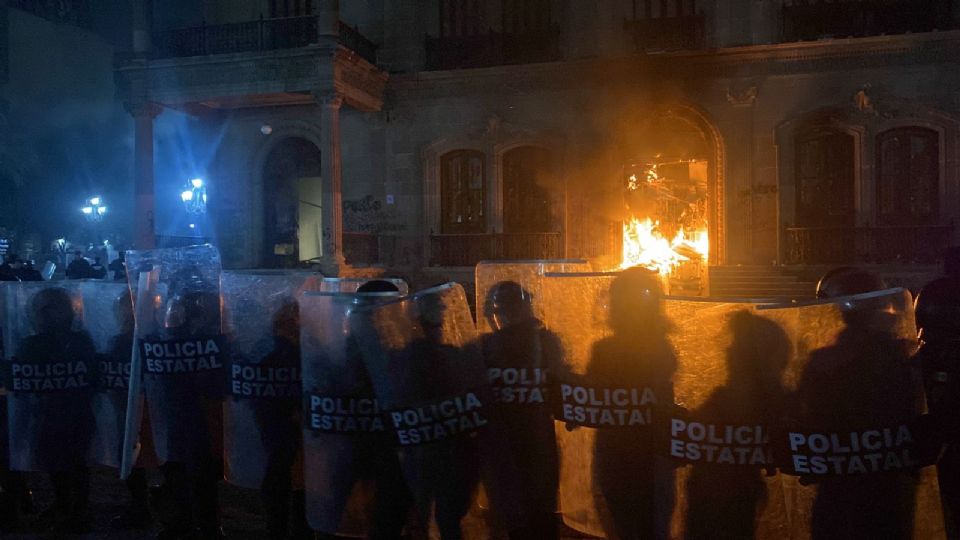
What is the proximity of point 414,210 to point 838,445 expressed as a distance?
13.8 metres

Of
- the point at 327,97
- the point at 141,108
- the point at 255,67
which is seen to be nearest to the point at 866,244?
the point at 327,97

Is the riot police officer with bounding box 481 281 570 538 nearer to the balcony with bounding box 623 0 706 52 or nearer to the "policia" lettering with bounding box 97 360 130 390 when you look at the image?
the "policia" lettering with bounding box 97 360 130 390

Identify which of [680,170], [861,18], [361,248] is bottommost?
[361,248]

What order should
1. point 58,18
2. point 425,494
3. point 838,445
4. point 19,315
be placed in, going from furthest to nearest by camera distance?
point 58,18 → point 19,315 → point 425,494 → point 838,445

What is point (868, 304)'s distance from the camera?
3137mm

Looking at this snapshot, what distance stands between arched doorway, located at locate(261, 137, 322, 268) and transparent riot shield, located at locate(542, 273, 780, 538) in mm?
14412

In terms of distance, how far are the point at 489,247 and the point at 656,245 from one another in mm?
3644

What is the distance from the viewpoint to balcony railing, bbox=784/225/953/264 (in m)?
13.4

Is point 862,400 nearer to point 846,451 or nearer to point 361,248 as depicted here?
point 846,451

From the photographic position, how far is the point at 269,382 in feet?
14.2

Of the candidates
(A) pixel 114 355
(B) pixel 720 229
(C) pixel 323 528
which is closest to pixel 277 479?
(C) pixel 323 528

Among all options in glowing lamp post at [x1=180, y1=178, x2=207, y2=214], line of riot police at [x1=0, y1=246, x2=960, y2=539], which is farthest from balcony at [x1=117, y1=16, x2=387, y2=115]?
line of riot police at [x1=0, y1=246, x2=960, y2=539]

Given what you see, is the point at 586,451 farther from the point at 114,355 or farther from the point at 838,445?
the point at 114,355

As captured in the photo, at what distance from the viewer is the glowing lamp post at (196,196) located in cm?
1772
